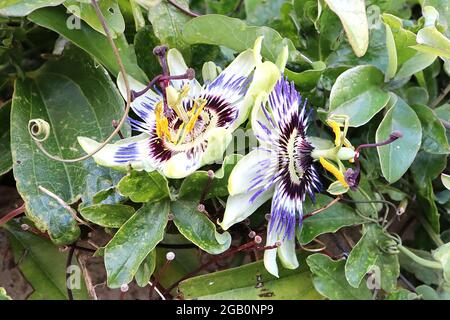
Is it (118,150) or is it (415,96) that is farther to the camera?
(415,96)

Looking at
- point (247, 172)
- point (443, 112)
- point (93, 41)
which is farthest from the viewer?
point (443, 112)

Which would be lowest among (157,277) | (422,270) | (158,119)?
(422,270)

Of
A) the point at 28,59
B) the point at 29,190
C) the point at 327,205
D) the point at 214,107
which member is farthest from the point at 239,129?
the point at 28,59

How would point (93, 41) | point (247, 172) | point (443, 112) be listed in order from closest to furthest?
point (247, 172)
point (93, 41)
point (443, 112)

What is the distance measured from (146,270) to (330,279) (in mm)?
261

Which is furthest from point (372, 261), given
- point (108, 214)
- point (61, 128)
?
point (61, 128)

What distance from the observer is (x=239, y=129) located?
855mm

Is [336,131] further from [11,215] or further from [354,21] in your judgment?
[11,215]

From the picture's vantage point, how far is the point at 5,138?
0.99m

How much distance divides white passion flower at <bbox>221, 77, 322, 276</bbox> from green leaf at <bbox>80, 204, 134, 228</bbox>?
14 cm

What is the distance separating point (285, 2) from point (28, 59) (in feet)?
1.38

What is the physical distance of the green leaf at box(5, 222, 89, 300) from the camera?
1004 millimetres

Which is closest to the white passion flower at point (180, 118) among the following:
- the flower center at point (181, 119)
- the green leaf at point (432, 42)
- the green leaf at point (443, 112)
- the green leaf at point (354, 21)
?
the flower center at point (181, 119)
